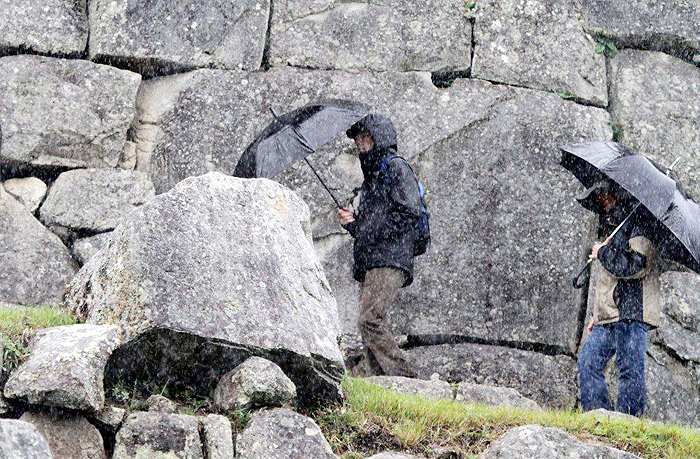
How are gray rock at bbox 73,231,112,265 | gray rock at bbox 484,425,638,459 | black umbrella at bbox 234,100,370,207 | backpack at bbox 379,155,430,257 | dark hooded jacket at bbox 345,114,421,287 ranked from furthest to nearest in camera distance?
gray rock at bbox 73,231,112,265
black umbrella at bbox 234,100,370,207
backpack at bbox 379,155,430,257
dark hooded jacket at bbox 345,114,421,287
gray rock at bbox 484,425,638,459

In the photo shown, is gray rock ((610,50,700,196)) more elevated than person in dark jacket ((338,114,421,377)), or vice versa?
gray rock ((610,50,700,196))

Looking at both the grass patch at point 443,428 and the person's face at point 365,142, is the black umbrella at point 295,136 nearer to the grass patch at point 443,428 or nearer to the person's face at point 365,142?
the person's face at point 365,142

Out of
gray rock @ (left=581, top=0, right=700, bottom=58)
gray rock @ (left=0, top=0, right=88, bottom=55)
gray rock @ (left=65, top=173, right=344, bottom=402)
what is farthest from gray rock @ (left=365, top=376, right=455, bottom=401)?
gray rock @ (left=581, top=0, right=700, bottom=58)

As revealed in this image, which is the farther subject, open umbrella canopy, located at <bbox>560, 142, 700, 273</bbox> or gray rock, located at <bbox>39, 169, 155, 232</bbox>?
gray rock, located at <bbox>39, 169, 155, 232</bbox>

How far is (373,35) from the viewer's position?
9352mm

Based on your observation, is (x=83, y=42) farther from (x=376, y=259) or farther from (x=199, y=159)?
(x=376, y=259)

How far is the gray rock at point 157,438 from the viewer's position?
4.57 meters

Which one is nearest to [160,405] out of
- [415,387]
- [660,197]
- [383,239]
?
[415,387]

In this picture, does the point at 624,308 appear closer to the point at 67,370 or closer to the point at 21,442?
the point at 67,370

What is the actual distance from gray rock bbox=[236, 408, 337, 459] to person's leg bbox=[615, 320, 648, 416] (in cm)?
287

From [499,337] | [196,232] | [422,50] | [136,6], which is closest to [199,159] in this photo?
[136,6]

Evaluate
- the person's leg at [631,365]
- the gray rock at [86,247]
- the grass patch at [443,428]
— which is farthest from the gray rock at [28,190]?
the person's leg at [631,365]

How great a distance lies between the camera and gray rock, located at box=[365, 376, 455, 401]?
6.48m

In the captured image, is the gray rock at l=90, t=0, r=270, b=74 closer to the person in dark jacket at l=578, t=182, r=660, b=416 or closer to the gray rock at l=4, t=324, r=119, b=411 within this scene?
the person in dark jacket at l=578, t=182, r=660, b=416
